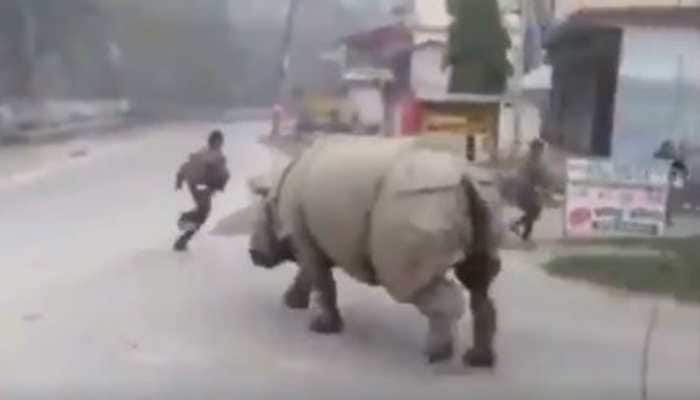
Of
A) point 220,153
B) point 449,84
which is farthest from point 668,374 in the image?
point 220,153

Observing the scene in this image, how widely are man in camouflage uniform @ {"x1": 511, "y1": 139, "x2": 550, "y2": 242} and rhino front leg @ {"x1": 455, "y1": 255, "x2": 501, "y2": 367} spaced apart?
0.16ft

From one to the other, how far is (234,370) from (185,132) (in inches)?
9.1

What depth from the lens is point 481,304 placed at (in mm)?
1399

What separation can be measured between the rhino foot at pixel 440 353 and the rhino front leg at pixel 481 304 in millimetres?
28

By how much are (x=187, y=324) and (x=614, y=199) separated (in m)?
0.48

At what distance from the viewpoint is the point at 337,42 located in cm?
125

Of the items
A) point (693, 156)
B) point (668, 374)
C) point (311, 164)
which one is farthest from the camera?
point (311, 164)

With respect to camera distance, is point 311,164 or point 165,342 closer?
point 165,342

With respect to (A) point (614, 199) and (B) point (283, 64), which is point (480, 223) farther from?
(B) point (283, 64)

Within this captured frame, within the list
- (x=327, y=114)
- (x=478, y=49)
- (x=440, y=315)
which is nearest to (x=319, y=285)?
(x=440, y=315)

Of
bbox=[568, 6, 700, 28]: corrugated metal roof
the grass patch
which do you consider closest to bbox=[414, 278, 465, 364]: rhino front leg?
the grass patch

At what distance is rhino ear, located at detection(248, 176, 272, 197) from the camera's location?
1.42m

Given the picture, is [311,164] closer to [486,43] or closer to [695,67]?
[486,43]

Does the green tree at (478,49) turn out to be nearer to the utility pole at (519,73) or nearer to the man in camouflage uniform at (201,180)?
the utility pole at (519,73)
